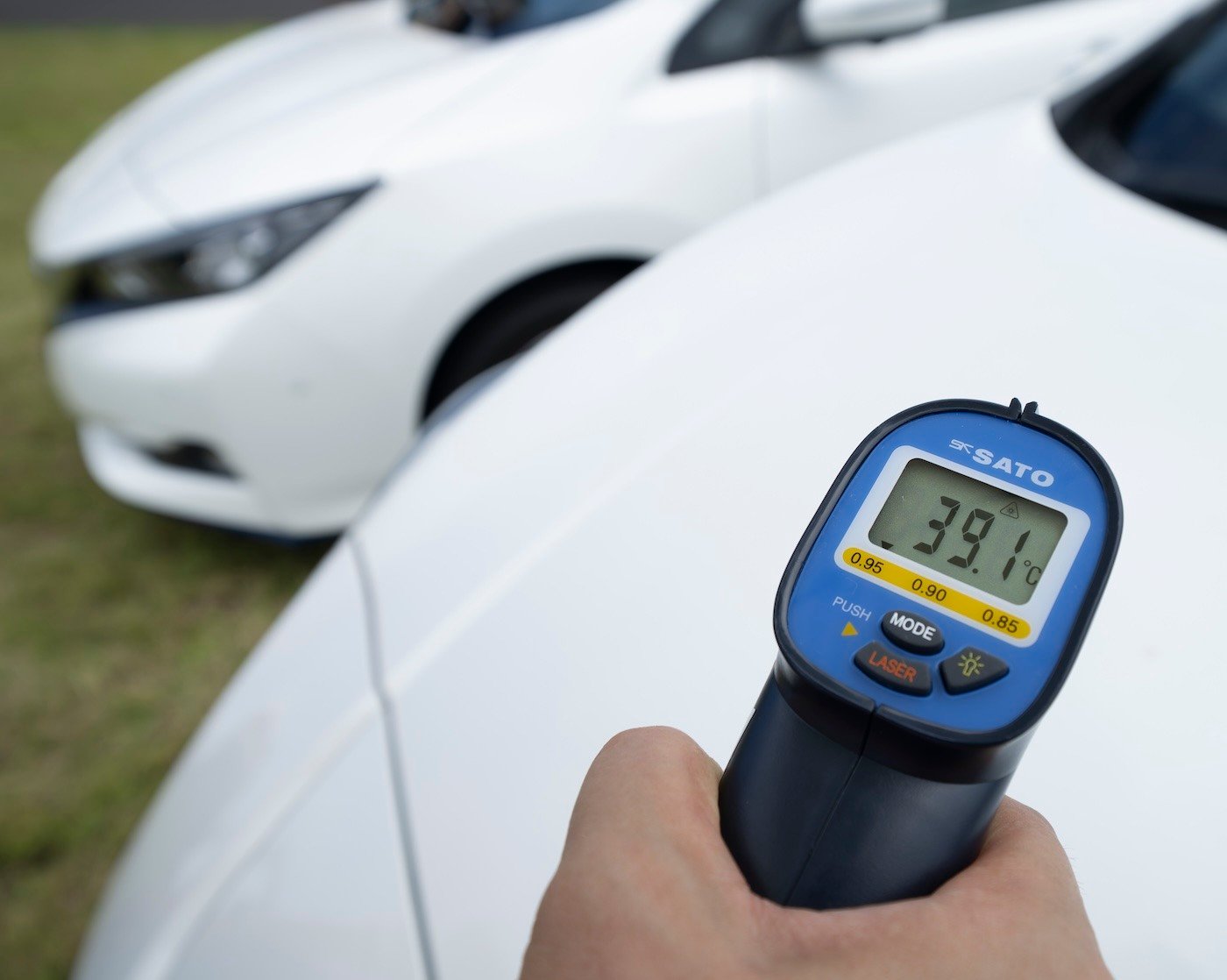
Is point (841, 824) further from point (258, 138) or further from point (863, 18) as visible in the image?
point (258, 138)

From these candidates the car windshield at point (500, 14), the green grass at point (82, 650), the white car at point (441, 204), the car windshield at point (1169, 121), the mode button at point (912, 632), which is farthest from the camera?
the car windshield at point (500, 14)

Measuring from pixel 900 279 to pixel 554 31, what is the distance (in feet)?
4.85

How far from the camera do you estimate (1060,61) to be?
2297 millimetres

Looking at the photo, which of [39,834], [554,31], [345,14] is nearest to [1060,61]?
[554,31]

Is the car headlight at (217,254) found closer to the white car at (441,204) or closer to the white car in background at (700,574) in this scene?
the white car at (441,204)

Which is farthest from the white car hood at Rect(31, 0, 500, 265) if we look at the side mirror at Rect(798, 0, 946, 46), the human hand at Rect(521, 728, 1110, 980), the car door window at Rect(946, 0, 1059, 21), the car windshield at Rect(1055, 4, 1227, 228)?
the human hand at Rect(521, 728, 1110, 980)

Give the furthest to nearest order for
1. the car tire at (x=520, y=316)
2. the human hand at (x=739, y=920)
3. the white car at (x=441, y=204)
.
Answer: the car tire at (x=520, y=316) → the white car at (x=441, y=204) → the human hand at (x=739, y=920)

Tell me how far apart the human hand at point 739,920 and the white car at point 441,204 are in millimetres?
1772

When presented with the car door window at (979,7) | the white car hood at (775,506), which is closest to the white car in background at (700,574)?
the white car hood at (775,506)

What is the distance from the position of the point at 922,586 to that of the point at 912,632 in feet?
0.13

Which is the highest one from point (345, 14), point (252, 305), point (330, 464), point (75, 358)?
point (345, 14)

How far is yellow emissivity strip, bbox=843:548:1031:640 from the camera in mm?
661

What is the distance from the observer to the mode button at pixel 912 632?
25.4 inches

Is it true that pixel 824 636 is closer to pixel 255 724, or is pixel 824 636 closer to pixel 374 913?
pixel 374 913
